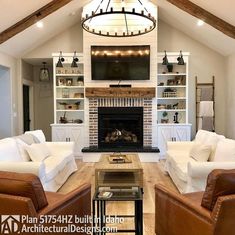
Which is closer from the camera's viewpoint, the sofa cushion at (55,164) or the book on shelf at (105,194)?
the book on shelf at (105,194)

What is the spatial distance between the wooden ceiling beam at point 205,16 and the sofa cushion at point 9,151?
179 inches

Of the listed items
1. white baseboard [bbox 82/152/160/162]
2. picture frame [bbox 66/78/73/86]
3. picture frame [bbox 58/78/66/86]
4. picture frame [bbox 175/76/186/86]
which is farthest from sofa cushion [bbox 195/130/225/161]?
picture frame [bbox 58/78/66/86]

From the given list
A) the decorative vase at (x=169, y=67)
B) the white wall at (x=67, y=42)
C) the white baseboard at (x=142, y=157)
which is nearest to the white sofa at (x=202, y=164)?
the white baseboard at (x=142, y=157)

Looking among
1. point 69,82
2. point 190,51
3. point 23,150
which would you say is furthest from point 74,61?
point 23,150

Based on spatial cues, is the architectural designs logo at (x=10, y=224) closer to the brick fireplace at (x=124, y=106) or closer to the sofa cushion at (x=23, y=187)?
the sofa cushion at (x=23, y=187)

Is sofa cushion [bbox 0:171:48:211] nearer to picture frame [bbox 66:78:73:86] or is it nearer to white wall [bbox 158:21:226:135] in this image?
picture frame [bbox 66:78:73:86]

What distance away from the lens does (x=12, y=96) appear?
804 centimetres

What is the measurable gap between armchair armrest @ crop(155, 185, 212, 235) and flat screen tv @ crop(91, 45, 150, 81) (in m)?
4.96

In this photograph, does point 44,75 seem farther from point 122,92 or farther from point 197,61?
point 197,61

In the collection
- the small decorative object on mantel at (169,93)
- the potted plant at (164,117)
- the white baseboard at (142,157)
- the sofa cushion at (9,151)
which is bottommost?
the white baseboard at (142,157)

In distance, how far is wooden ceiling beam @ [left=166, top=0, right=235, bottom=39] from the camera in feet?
20.9

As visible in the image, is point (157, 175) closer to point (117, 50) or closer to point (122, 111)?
point (122, 111)

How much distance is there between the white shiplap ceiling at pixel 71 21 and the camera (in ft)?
19.6

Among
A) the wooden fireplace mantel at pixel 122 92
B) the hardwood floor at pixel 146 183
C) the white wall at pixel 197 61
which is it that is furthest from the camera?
the white wall at pixel 197 61
